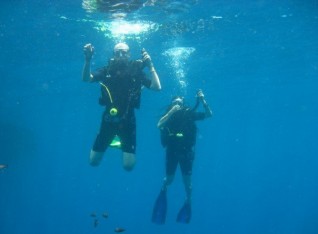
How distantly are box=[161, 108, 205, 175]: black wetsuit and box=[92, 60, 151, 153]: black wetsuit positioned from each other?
7.06ft

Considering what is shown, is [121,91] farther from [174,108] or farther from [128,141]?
[174,108]

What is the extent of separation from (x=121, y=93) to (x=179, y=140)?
10.6ft

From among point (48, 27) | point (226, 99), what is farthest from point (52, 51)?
point (226, 99)

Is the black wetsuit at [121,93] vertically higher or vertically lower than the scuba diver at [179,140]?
higher

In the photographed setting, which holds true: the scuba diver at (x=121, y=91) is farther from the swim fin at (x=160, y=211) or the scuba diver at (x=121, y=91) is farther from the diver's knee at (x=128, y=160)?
the swim fin at (x=160, y=211)

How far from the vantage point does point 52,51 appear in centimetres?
2128

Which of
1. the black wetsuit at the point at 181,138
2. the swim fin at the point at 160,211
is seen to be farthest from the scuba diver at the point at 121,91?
the swim fin at the point at 160,211

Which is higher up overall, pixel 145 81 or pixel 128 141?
pixel 145 81

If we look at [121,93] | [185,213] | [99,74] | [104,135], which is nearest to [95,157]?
[104,135]

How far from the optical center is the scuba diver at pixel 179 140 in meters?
10.8

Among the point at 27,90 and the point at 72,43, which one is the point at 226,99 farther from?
the point at 72,43

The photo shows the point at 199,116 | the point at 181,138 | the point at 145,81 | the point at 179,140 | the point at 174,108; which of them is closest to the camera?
the point at 145,81

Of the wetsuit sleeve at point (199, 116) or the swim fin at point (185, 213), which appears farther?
the swim fin at point (185, 213)

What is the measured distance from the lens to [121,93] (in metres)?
8.78
